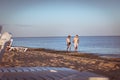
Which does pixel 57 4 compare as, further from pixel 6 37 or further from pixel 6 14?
pixel 6 37

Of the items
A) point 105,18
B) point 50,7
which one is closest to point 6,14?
point 50,7

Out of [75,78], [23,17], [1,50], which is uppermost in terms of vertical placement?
[23,17]

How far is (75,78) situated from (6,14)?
1092 centimetres

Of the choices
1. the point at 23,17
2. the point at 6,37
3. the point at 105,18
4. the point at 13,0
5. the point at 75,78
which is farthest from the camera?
the point at 105,18

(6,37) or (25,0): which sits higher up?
(25,0)

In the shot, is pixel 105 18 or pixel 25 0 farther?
pixel 105 18

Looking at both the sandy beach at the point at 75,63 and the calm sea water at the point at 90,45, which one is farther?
the calm sea water at the point at 90,45

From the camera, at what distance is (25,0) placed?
44.9ft

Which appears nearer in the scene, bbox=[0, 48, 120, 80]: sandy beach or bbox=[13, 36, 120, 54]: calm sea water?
→ bbox=[0, 48, 120, 80]: sandy beach

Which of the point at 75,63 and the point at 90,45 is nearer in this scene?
the point at 75,63

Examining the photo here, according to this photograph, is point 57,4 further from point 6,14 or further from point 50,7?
point 6,14

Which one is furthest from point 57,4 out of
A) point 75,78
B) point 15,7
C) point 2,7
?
point 75,78

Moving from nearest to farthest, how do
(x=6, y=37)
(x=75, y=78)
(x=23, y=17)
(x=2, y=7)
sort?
(x=6, y=37)
(x=75, y=78)
(x=2, y=7)
(x=23, y=17)

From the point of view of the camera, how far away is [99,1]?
15.0m
